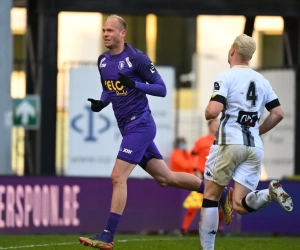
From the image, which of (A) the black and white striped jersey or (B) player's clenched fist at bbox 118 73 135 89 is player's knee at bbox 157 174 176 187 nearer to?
(B) player's clenched fist at bbox 118 73 135 89

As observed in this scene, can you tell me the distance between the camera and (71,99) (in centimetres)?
2025

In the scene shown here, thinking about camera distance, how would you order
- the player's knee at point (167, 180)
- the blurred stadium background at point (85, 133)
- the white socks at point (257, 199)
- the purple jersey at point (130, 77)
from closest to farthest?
1. the white socks at point (257, 199)
2. the purple jersey at point (130, 77)
3. the player's knee at point (167, 180)
4. the blurred stadium background at point (85, 133)

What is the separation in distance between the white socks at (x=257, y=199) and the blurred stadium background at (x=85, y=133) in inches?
286

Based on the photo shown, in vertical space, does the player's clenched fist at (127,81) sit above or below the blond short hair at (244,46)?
below

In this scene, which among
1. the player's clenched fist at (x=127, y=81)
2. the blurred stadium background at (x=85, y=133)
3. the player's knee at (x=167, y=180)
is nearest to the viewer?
the player's clenched fist at (x=127, y=81)

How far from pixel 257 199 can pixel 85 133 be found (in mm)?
10413

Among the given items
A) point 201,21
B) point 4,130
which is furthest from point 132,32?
point 4,130

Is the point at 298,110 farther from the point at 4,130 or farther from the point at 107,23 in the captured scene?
the point at 107,23

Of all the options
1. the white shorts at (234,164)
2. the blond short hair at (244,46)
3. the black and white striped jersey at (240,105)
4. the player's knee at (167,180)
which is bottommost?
the player's knee at (167,180)

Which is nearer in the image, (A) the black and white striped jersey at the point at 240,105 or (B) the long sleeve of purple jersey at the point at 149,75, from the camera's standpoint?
(A) the black and white striped jersey at the point at 240,105

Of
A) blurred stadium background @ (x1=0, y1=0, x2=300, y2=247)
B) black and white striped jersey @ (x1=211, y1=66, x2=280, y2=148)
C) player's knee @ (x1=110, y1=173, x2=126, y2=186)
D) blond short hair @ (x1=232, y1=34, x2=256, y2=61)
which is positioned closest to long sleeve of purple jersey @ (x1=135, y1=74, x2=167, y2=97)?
player's knee @ (x1=110, y1=173, x2=126, y2=186)

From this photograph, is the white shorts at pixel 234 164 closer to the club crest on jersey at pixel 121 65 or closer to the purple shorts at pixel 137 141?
the purple shorts at pixel 137 141

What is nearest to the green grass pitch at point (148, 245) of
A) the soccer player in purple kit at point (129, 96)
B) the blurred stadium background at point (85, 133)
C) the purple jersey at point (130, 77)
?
the soccer player in purple kit at point (129, 96)

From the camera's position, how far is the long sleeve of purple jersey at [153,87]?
1049cm
